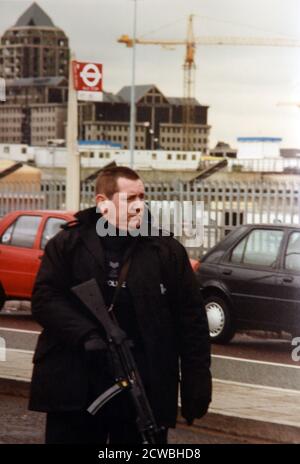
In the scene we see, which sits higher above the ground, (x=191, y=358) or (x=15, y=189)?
(x=191, y=358)

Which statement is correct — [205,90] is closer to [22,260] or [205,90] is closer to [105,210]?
[22,260]

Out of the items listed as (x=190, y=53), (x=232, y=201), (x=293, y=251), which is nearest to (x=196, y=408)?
(x=293, y=251)

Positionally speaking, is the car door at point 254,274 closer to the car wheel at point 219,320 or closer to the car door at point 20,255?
the car wheel at point 219,320

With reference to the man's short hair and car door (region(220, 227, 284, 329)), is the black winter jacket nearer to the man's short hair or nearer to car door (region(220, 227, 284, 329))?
the man's short hair

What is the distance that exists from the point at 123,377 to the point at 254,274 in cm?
864

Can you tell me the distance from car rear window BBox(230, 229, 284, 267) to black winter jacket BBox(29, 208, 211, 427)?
8.30 m

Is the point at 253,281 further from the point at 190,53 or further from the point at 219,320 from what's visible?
the point at 190,53

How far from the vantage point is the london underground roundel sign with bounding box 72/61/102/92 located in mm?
31125

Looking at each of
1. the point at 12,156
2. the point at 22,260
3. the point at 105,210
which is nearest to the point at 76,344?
the point at 105,210

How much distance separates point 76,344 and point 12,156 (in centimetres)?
12503

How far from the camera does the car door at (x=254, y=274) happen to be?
1316cm

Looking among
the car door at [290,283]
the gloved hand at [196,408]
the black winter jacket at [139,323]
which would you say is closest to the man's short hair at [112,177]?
the black winter jacket at [139,323]

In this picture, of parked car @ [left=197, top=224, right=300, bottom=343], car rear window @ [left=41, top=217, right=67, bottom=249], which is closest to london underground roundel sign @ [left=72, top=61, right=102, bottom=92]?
car rear window @ [left=41, top=217, right=67, bottom=249]

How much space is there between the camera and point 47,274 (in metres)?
5.05
